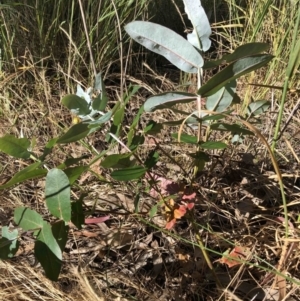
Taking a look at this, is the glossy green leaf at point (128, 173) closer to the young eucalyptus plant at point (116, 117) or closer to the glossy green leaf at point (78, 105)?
the young eucalyptus plant at point (116, 117)

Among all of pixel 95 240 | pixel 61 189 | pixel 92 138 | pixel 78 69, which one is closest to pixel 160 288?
pixel 95 240

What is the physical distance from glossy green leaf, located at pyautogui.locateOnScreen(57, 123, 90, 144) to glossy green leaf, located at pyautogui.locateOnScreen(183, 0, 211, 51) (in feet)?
0.71

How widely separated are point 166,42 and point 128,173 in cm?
22

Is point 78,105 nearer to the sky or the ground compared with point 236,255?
nearer to the sky

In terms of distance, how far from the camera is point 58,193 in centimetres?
79

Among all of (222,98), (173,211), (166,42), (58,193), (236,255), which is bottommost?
(236,255)

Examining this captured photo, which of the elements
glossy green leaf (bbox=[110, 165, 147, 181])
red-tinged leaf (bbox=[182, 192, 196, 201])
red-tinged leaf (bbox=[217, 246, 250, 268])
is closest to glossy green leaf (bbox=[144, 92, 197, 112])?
glossy green leaf (bbox=[110, 165, 147, 181])

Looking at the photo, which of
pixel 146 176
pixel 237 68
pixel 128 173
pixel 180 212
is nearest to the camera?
pixel 237 68

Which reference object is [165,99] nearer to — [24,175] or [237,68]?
[237,68]

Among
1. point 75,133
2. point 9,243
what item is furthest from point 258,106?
point 9,243

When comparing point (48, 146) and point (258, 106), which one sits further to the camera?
point (258, 106)

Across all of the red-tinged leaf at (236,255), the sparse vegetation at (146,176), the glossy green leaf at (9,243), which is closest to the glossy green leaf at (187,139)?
the sparse vegetation at (146,176)

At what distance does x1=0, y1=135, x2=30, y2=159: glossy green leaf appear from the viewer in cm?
79

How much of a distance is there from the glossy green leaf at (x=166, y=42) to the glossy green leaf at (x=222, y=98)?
0.29ft
